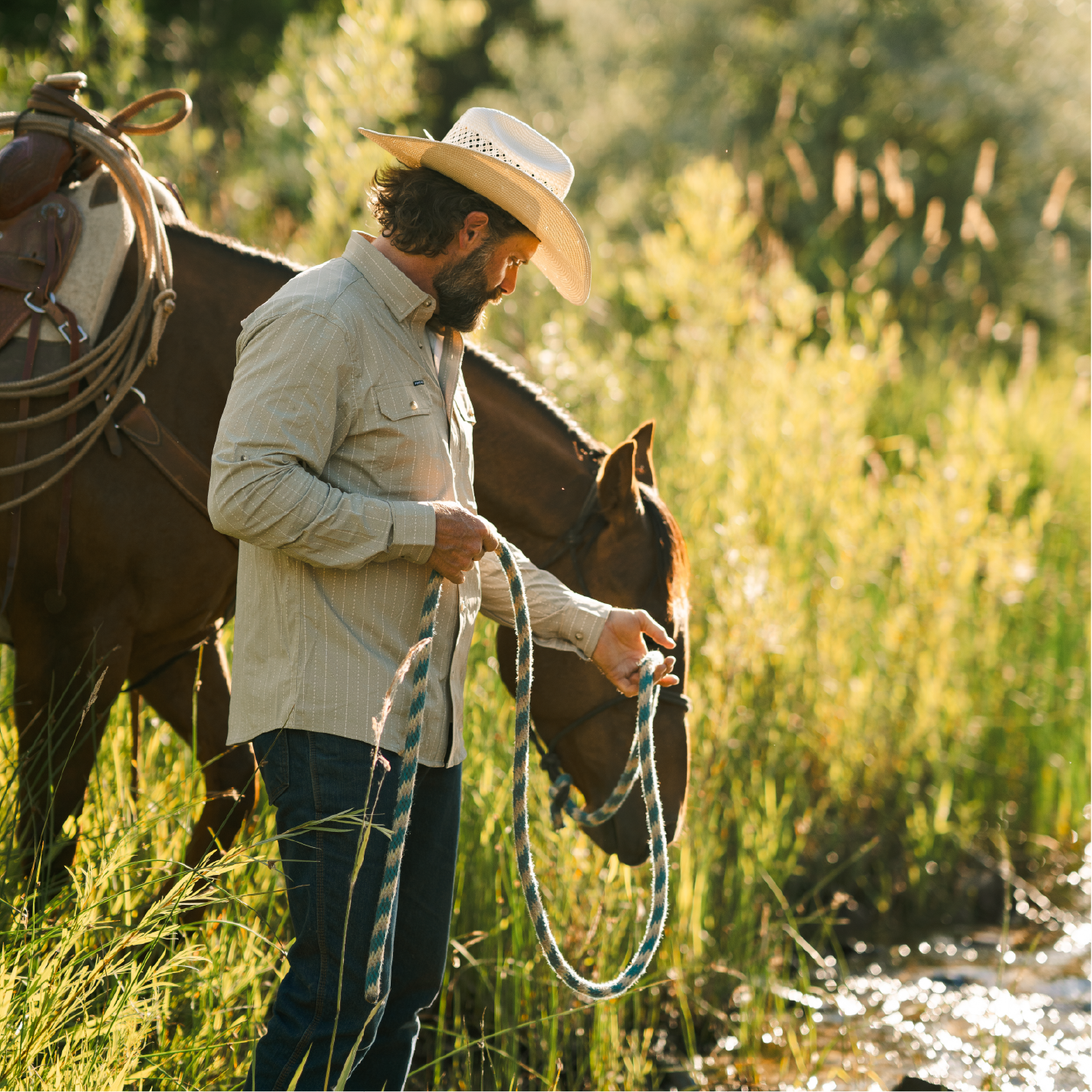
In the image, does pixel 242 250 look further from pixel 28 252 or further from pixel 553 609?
pixel 553 609

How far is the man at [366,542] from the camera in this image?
1.83 meters

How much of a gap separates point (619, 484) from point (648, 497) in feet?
0.50

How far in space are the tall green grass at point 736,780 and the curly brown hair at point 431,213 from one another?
1158 millimetres

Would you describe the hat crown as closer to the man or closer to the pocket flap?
the man

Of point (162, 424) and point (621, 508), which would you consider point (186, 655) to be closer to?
point (162, 424)

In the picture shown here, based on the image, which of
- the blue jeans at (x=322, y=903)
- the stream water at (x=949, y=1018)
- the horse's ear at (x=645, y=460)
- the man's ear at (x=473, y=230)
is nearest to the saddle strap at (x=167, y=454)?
the blue jeans at (x=322, y=903)

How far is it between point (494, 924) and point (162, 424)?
163 centimetres

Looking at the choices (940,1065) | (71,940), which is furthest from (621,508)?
(940,1065)

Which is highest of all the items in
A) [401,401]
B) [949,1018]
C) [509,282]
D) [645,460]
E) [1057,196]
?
[1057,196]

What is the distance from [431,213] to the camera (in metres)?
2.06

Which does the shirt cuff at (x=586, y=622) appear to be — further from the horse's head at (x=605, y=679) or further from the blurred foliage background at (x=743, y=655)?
the blurred foliage background at (x=743, y=655)

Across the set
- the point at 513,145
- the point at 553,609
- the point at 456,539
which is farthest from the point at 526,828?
the point at 513,145

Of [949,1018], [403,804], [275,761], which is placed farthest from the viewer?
[949,1018]

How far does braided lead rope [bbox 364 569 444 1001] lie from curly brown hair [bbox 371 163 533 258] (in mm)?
654
